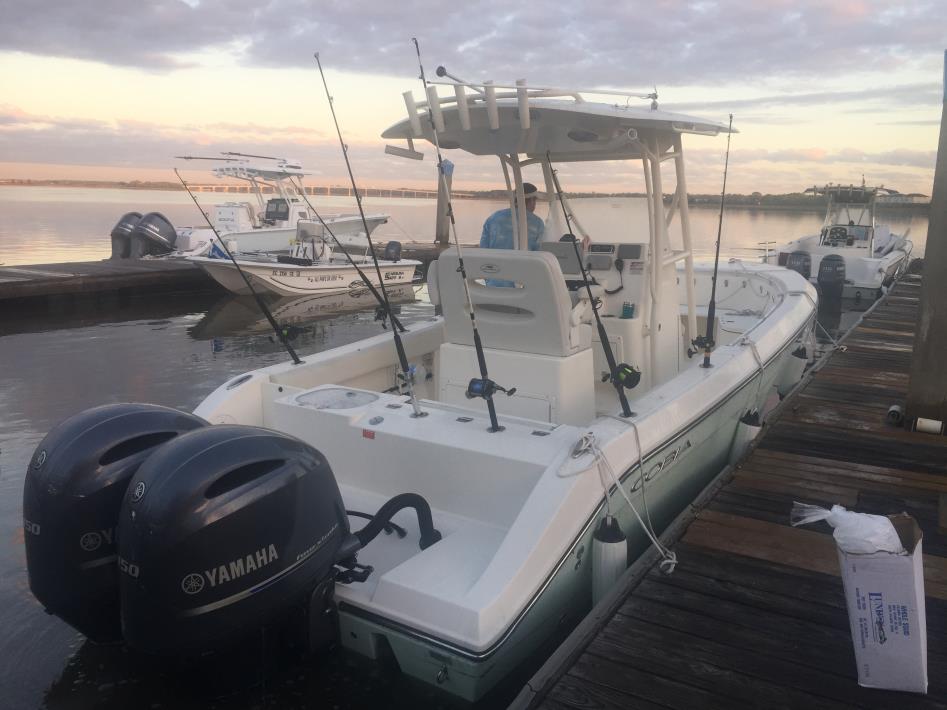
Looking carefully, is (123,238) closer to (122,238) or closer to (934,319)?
(122,238)

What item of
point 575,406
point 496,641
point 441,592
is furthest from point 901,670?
point 575,406

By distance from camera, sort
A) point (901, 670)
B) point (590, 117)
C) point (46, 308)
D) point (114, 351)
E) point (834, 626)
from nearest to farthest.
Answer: point (901, 670), point (834, 626), point (590, 117), point (114, 351), point (46, 308)

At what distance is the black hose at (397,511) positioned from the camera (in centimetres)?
300

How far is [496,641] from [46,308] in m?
15.4

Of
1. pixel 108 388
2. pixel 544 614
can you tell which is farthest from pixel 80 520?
pixel 108 388

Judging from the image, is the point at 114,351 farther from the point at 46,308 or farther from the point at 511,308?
the point at 511,308

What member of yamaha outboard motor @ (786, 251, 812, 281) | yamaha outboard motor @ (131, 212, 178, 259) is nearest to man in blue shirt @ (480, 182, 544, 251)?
yamaha outboard motor @ (786, 251, 812, 281)

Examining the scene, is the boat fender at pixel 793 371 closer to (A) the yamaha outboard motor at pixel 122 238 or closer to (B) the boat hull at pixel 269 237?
(B) the boat hull at pixel 269 237

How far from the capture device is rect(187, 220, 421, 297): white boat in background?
54.1ft

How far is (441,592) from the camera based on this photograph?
2.72 m

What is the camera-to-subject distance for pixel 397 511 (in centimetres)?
317

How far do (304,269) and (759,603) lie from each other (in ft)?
50.1

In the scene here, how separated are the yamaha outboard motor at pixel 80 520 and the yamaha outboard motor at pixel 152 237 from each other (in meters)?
21.0

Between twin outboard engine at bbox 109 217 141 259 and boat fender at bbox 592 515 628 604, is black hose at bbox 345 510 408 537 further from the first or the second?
twin outboard engine at bbox 109 217 141 259
